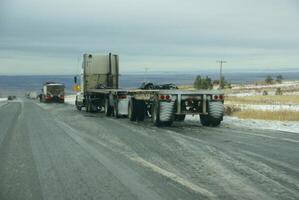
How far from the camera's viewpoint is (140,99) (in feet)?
80.2

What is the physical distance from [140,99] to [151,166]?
13.8 metres

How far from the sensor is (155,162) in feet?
36.9

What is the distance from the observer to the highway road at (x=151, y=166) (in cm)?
816

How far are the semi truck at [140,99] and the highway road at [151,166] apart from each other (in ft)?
12.0

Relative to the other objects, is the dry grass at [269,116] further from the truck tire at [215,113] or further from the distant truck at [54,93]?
the distant truck at [54,93]

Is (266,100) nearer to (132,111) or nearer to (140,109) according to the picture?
(140,109)

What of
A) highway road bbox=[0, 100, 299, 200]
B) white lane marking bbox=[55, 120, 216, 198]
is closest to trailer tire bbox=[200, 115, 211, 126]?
highway road bbox=[0, 100, 299, 200]

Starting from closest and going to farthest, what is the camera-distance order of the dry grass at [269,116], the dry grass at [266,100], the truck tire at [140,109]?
the dry grass at [269,116], the truck tire at [140,109], the dry grass at [266,100]

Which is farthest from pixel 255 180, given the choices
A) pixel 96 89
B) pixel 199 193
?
pixel 96 89

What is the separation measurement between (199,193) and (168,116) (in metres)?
13.1

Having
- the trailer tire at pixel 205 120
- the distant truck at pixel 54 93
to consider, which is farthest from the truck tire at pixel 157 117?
the distant truck at pixel 54 93

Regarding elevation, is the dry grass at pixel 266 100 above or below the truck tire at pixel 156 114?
below

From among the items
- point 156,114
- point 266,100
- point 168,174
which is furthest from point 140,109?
point 266,100

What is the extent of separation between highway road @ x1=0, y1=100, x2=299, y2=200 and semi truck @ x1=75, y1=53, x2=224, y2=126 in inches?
144
